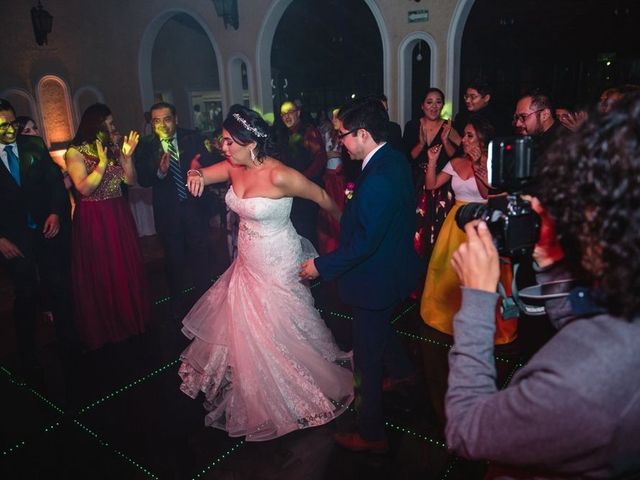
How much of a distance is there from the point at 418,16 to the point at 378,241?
16.0 feet

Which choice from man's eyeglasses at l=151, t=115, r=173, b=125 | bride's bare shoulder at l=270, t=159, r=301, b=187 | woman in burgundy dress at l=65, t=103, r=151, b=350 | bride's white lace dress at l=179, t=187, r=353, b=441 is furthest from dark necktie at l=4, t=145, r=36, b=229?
bride's bare shoulder at l=270, t=159, r=301, b=187

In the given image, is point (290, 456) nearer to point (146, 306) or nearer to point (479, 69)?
point (146, 306)

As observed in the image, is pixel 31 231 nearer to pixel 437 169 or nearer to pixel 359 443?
pixel 359 443

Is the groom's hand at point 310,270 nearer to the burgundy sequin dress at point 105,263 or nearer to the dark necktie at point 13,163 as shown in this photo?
the burgundy sequin dress at point 105,263

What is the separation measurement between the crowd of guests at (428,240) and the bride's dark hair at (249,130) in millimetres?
13

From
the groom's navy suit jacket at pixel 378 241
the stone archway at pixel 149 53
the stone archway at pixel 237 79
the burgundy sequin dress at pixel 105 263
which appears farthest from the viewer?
the stone archway at pixel 149 53

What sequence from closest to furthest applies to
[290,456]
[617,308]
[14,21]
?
1. [617,308]
2. [290,456]
3. [14,21]

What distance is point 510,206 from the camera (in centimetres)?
122

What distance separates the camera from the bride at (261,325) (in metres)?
2.70

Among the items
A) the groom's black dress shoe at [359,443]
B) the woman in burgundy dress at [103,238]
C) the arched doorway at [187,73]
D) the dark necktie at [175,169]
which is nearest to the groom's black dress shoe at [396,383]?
the groom's black dress shoe at [359,443]

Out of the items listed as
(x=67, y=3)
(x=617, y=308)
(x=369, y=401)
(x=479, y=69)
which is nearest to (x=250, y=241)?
(x=369, y=401)

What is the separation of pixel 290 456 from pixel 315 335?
2.38 ft

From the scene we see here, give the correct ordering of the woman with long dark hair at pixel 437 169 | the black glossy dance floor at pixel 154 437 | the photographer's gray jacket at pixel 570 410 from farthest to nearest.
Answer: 1. the woman with long dark hair at pixel 437 169
2. the black glossy dance floor at pixel 154 437
3. the photographer's gray jacket at pixel 570 410

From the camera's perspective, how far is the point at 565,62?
8.76 meters
